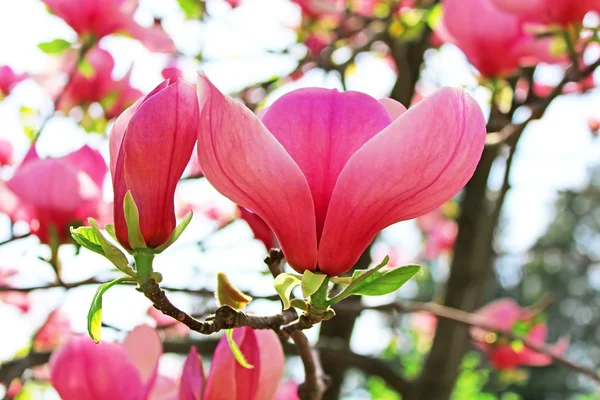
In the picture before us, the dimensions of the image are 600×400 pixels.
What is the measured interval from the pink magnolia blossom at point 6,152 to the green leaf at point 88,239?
0.72 meters

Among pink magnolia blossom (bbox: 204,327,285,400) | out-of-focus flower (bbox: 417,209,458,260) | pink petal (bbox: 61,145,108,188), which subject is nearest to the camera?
pink magnolia blossom (bbox: 204,327,285,400)

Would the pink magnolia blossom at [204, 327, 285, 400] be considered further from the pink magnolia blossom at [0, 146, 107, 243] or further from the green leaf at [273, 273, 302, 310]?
the pink magnolia blossom at [0, 146, 107, 243]

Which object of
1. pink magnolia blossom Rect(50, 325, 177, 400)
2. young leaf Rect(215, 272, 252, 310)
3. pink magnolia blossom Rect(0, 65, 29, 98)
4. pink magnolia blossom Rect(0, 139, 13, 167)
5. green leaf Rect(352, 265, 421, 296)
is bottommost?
pink magnolia blossom Rect(0, 139, 13, 167)

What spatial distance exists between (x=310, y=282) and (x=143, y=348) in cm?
30

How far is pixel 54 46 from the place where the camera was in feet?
2.71

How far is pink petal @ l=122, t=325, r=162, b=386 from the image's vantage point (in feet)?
1.98

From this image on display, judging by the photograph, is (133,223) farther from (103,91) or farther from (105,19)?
(103,91)

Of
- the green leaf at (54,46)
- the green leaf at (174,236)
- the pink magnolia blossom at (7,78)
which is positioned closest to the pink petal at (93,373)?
the green leaf at (174,236)

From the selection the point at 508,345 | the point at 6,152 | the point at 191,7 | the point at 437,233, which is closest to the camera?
the point at 6,152

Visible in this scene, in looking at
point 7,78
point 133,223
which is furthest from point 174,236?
point 7,78

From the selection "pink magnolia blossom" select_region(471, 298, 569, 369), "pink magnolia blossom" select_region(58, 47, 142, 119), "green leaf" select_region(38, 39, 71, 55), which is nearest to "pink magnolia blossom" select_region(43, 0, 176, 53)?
"green leaf" select_region(38, 39, 71, 55)

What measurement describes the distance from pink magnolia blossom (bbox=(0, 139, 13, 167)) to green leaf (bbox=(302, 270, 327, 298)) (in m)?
0.80

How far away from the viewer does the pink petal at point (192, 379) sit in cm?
48

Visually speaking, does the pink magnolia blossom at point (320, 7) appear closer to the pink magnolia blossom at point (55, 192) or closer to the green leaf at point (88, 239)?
the pink magnolia blossom at point (55, 192)
